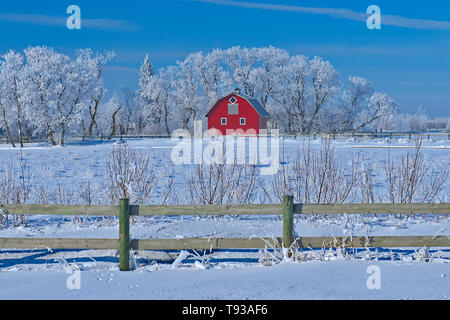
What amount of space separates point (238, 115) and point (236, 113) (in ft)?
1.13

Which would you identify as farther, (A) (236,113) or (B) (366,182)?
(A) (236,113)

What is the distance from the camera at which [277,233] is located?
11.5 metres

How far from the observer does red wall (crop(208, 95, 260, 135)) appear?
183 feet

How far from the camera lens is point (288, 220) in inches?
305

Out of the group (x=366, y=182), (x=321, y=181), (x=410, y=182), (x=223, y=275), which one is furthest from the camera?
(x=410, y=182)

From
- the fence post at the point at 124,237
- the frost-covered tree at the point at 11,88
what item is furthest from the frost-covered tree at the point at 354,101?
the fence post at the point at 124,237

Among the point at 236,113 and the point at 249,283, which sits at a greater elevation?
the point at 236,113

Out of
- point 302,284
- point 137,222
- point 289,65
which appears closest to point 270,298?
point 302,284

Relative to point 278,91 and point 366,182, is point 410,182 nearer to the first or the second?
point 366,182

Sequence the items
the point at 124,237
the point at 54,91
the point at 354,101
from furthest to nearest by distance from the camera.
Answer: the point at 354,101
the point at 54,91
the point at 124,237

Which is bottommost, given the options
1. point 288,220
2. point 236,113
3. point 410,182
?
point 288,220

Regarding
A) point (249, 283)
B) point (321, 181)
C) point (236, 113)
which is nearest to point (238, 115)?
point (236, 113)
